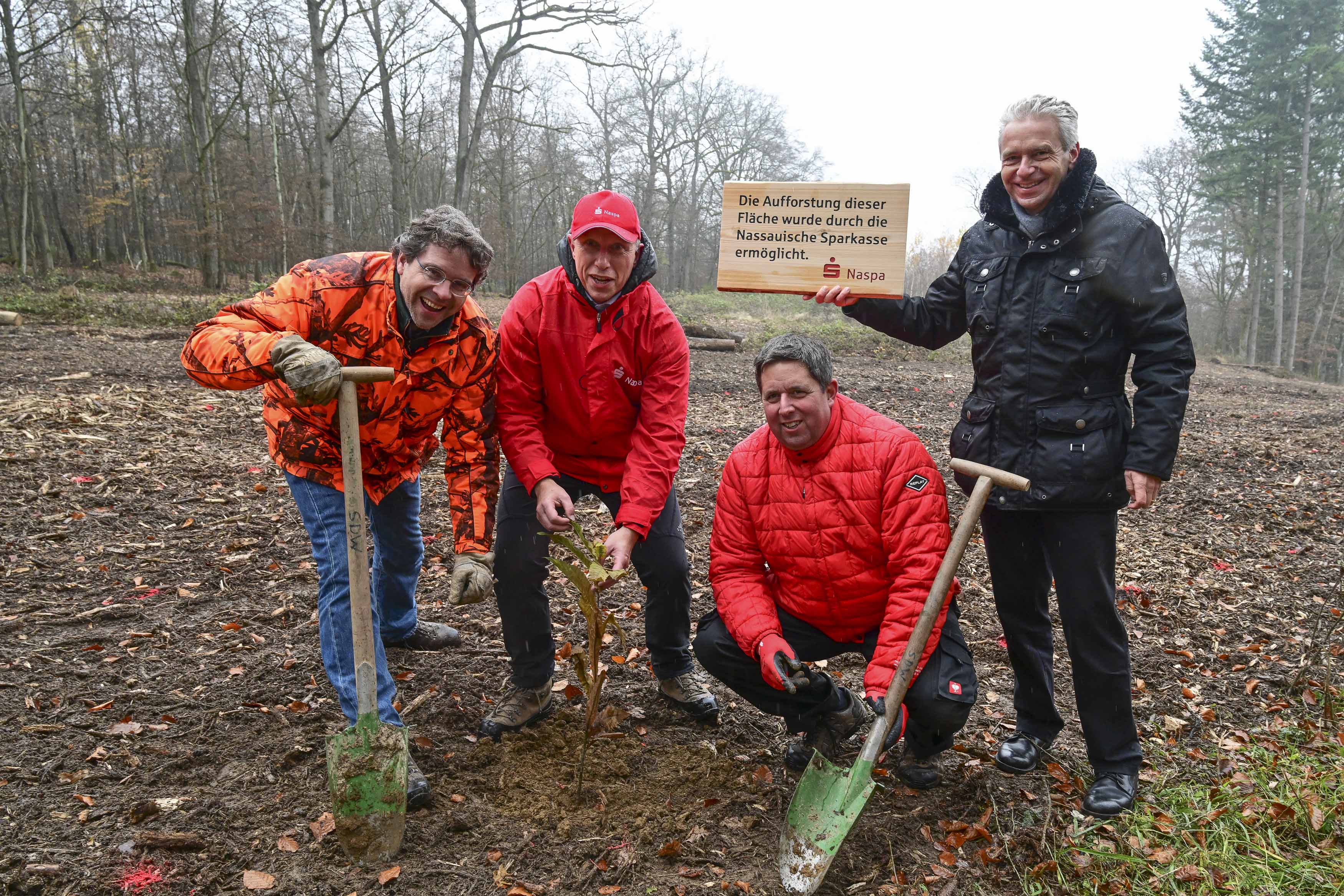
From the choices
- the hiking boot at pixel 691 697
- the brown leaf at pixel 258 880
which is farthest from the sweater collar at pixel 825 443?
the brown leaf at pixel 258 880

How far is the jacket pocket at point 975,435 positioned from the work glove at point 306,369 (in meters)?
1.98

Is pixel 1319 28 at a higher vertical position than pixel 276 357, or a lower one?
higher

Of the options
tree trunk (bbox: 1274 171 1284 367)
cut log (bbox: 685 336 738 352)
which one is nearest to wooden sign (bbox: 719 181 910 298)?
cut log (bbox: 685 336 738 352)

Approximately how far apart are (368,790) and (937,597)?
1.80 metres

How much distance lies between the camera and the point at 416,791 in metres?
2.56

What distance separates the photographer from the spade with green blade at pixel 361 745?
90.4 inches

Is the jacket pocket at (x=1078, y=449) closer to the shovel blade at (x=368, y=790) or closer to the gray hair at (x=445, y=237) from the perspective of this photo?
the gray hair at (x=445, y=237)

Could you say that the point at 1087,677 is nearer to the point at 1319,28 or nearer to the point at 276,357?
the point at 276,357

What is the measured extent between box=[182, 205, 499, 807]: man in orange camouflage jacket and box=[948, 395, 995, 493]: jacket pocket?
1.68 m

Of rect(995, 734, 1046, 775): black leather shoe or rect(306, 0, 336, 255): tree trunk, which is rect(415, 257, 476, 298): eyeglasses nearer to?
rect(995, 734, 1046, 775): black leather shoe

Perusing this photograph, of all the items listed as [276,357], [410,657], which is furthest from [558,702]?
→ [276,357]

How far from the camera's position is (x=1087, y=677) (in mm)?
2643

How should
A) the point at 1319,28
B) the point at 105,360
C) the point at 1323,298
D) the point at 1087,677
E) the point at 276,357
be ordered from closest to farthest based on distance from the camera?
the point at 276,357 < the point at 1087,677 < the point at 105,360 < the point at 1319,28 < the point at 1323,298

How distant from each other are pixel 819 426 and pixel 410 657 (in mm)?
2285
